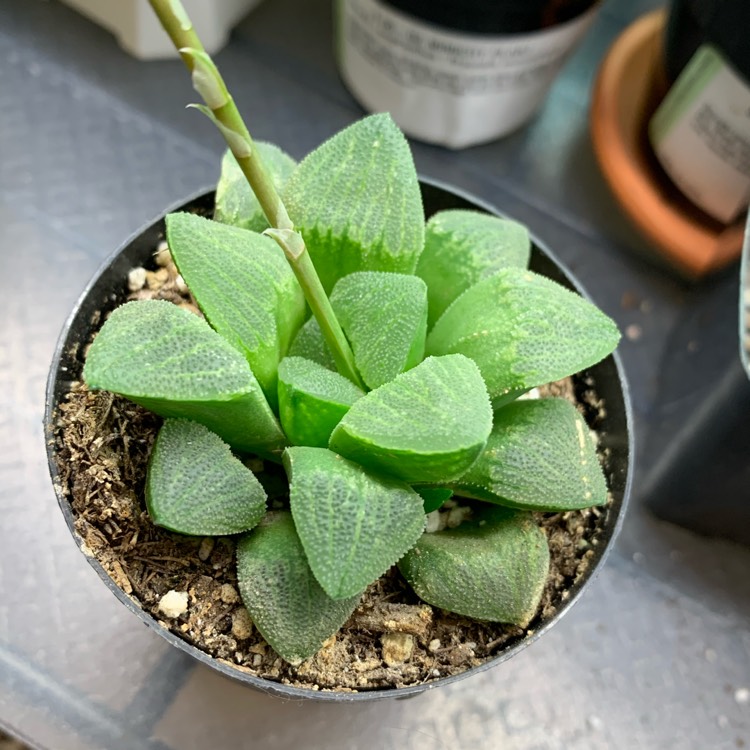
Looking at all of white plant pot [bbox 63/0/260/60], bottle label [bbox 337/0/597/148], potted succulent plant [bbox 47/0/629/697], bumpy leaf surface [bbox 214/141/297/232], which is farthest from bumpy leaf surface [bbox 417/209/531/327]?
white plant pot [bbox 63/0/260/60]

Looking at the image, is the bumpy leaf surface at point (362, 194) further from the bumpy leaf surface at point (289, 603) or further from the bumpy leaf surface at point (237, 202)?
the bumpy leaf surface at point (289, 603)

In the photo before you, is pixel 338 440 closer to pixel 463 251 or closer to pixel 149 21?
pixel 463 251

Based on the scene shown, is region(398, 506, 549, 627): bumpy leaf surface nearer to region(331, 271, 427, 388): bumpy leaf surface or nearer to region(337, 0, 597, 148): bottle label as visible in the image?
region(331, 271, 427, 388): bumpy leaf surface

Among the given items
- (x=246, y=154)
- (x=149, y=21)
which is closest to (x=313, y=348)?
(x=246, y=154)

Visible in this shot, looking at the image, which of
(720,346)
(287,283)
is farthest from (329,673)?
(720,346)

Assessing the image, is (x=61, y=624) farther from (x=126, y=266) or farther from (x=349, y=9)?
(x=349, y=9)
